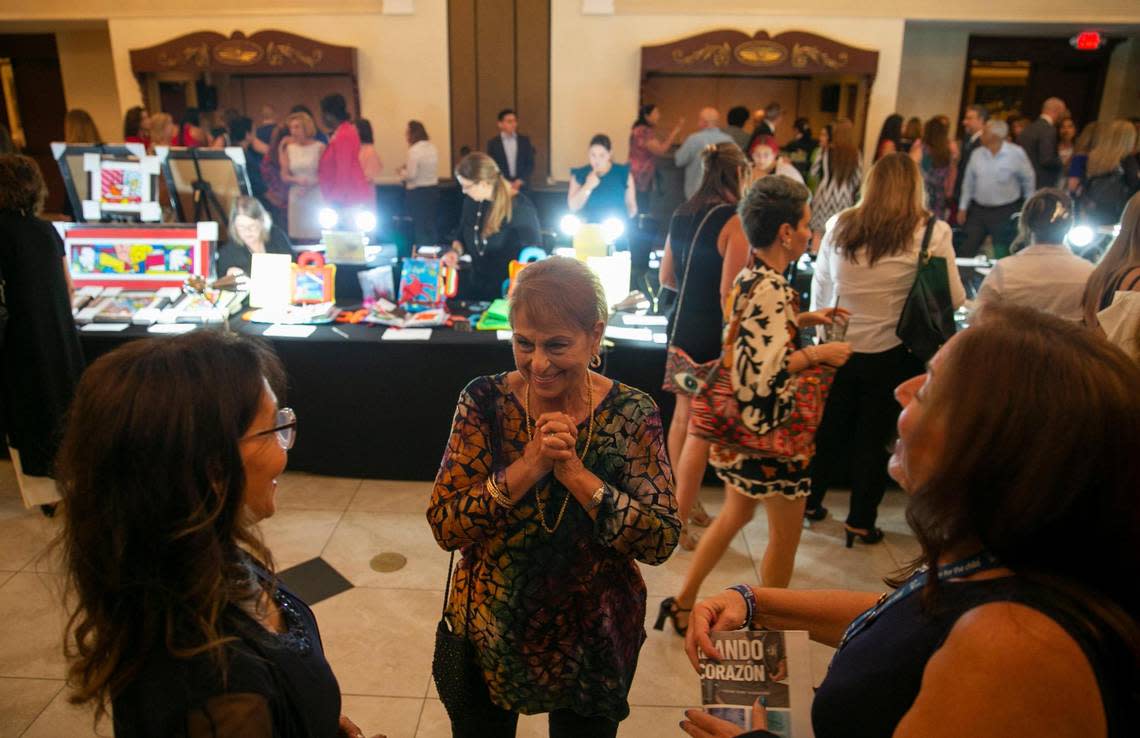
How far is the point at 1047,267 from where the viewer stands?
3.08 m

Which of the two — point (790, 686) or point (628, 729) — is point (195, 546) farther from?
point (628, 729)

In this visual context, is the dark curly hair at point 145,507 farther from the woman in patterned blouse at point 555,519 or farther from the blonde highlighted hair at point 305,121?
the blonde highlighted hair at point 305,121

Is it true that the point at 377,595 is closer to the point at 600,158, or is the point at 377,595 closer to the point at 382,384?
the point at 382,384

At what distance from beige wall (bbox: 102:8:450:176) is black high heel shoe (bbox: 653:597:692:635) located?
677cm

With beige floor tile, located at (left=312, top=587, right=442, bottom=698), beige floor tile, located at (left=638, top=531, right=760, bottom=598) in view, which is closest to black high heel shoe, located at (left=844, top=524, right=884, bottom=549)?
beige floor tile, located at (left=638, top=531, right=760, bottom=598)

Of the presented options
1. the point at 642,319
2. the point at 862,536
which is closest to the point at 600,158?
the point at 642,319

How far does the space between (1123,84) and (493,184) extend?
9522 millimetres

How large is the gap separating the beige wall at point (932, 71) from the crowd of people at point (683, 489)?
7.48 metres

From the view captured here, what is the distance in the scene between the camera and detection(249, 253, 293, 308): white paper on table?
3.88 meters

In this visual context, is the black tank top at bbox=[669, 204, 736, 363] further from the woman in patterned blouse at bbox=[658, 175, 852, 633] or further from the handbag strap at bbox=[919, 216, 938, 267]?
the handbag strap at bbox=[919, 216, 938, 267]


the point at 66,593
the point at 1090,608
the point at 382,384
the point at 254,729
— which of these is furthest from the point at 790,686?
the point at 382,384

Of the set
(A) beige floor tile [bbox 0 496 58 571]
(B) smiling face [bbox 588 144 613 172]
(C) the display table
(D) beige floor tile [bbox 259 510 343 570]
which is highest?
(B) smiling face [bbox 588 144 613 172]

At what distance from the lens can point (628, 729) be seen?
231 cm

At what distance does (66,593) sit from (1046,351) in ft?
4.14
